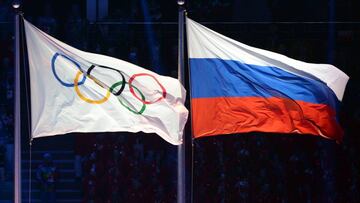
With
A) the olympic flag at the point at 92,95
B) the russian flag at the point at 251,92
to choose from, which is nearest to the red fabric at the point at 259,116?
the russian flag at the point at 251,92

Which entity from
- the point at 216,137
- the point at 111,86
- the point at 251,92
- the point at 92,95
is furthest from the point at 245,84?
the point at 216,137

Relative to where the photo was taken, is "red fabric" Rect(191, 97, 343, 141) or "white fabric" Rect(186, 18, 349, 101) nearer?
"red fabric" Rect(191, 97, 343, 141)

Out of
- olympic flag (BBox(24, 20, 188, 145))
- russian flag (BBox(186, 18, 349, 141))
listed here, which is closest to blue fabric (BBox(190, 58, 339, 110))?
russian flag (BBox(186, 18, 349, 141))

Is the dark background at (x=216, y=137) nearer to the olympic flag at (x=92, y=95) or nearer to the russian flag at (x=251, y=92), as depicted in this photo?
the russian flag at (x=251, y=92)

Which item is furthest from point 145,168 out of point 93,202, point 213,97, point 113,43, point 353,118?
point 213,97

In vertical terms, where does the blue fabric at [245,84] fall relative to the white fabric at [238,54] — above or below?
below

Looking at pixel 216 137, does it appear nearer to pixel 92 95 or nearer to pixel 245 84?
pixel 245 84

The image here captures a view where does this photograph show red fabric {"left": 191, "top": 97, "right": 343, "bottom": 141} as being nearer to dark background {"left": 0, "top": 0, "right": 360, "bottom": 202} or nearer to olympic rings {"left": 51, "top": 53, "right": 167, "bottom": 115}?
olympic rings {"left": 51, "top": 53, "right": 167, "bottom": 115}

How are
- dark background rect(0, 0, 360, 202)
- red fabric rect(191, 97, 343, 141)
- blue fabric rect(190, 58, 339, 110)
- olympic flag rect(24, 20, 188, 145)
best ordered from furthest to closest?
1. dark background rect(0, 0, 360, 202)
2. blue fabric rect(190, 58, 339, 110)
3. red fabric rect(191, 97, 343, 141)
4. olympic flag rect(24, 20, 188, 145)

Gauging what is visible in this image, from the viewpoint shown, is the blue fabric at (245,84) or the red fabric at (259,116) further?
the blue fabric at (245,84)

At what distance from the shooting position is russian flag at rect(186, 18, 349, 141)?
40.2 feet

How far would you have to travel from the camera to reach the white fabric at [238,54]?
1238cm

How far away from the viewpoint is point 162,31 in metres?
24.3

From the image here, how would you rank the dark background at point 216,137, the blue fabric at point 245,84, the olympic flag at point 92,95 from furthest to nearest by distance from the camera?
the dark background at point 216,137
the blue fabric at point 245,84
the olympic flag at point 92,95
